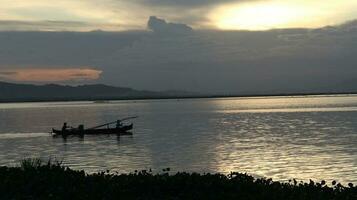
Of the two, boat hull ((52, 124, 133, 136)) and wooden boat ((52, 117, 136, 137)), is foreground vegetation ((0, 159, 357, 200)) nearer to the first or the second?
wooden boat ((52, 117, 136, 137))

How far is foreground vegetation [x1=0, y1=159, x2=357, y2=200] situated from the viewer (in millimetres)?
12336

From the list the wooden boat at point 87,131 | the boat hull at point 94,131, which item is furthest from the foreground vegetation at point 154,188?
→ the boat hull at point 94,131

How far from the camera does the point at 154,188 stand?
43.6ft

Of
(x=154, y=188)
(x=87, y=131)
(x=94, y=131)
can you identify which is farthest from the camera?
(x=94, y=131)

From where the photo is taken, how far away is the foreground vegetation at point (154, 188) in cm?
1234

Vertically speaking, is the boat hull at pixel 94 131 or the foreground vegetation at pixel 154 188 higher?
the foreground vegetation at pixel 154 188

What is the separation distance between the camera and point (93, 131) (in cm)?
8588

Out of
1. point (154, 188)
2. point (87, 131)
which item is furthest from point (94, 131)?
point (154, 188)

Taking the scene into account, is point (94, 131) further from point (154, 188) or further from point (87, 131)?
point (154, 188)

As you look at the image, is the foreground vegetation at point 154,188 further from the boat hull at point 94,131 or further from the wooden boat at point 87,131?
the boat hull at point 94,131

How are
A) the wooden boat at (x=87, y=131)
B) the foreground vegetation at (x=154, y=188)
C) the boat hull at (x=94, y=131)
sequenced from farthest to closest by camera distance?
the boat hull at (x=94, y=131) → the wooden boat at (x=87, y=131) → the foreground vegetation at (x=154, y=188)

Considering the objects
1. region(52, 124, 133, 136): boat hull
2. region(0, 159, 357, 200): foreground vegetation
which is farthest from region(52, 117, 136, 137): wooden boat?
region(0, 159, 357, 200): foreground vegetation

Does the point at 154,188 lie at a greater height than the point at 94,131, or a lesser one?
greater

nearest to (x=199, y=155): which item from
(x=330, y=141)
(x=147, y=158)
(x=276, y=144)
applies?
(x=147, y=158)
